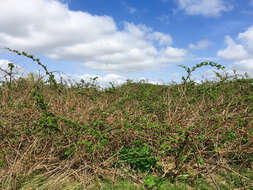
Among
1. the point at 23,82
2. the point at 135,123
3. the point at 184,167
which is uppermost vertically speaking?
the point at 23,82

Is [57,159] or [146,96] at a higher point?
[146,96]

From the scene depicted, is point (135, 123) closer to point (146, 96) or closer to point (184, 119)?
point (184, 119)

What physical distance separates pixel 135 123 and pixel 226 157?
1995mm

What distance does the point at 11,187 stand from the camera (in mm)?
3232

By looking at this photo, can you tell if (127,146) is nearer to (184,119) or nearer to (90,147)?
(90,147)

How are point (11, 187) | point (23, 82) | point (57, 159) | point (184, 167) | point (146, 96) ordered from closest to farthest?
point (11, 187) < point (184, 167) < point (57, 159) < point (23, 82) < point (146, 96)

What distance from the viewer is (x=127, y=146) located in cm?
426

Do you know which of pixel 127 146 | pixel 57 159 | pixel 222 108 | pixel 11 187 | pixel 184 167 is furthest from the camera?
pixel 222 108

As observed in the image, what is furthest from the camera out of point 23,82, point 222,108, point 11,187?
point 23,82

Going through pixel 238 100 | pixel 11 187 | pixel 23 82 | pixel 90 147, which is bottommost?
pixel 11 187

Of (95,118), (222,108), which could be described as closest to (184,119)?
(222,108)

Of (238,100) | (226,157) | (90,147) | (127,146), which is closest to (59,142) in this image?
(90,147)

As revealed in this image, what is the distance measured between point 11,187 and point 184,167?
8.91ft

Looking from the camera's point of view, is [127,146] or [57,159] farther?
[127,146]
